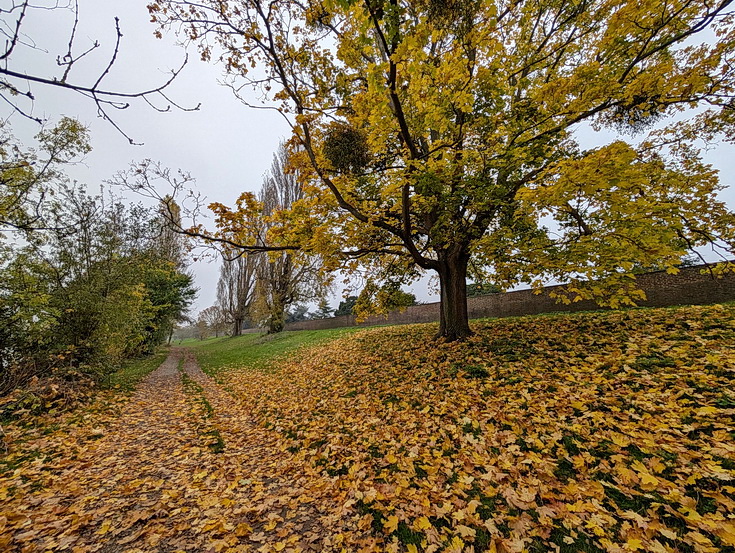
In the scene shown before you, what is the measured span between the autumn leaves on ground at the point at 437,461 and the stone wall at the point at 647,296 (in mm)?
3798

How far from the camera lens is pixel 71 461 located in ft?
13.6

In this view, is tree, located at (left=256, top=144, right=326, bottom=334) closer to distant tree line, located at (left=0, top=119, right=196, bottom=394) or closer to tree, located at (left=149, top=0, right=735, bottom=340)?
distant tree line, located at (left=0, top=119, right=196, bottom=394)

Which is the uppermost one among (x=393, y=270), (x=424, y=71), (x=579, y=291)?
(x=424, y=71)

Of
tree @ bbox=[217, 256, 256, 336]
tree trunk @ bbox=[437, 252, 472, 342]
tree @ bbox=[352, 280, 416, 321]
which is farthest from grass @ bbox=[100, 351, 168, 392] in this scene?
tree @ bbox=[217, 256, 256, 336]

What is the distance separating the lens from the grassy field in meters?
2.43

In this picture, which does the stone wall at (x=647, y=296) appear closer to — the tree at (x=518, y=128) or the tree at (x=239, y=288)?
the tree at (x=518, y=128)

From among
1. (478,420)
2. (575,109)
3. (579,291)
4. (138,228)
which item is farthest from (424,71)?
(138,228)

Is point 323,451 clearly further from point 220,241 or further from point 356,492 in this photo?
point 220,241

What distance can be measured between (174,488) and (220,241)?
172 inches

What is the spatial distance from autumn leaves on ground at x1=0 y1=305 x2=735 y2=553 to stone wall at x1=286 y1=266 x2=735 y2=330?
12.5 ft

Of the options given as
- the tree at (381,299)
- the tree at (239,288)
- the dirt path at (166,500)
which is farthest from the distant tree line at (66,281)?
the tree at (239,288)

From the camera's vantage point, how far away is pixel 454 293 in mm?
7906

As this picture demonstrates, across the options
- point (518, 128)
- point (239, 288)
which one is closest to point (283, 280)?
point (239, 288)

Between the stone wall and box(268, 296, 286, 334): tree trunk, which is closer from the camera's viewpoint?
the stone wall
